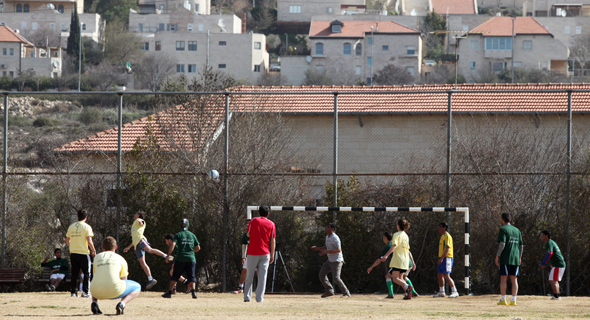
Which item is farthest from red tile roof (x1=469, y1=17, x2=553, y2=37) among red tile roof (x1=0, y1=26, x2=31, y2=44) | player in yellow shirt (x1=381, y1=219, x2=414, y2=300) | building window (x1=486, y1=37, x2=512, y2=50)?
player in yellow shirt (x1=381, y1=219, x2=414, y2=300)

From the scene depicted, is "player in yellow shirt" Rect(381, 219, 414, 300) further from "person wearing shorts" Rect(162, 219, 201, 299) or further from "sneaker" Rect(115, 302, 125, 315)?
"sneaker" Rect(115, 302, 125, 315)

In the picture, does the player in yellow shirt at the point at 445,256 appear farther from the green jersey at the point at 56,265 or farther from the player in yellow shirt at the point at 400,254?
the green jersey at the point at 56,265

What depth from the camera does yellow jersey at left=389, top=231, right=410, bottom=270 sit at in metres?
11.8

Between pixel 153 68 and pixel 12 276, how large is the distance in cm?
7776

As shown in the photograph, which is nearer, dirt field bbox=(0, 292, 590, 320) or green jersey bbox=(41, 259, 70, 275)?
dirt field bbox=(0, 292, 590, 320)

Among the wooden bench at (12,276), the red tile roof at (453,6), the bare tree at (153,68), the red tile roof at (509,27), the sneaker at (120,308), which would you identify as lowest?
the wooden bench at (12,276)

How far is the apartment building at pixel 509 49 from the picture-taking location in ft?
285

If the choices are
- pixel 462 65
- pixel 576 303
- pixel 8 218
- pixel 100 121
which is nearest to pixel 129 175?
pixel 8 218

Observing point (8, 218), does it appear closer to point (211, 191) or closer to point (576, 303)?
point (211, 191)

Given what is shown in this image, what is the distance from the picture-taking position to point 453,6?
12569 centimetres

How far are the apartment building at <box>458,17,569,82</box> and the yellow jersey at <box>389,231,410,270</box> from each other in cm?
7836

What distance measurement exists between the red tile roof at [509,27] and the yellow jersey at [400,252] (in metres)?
81.9

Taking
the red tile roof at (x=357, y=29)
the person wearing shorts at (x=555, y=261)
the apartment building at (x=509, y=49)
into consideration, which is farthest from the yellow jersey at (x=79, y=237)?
the red tile roof at (x=357, y=29)

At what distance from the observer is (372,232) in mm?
13984
